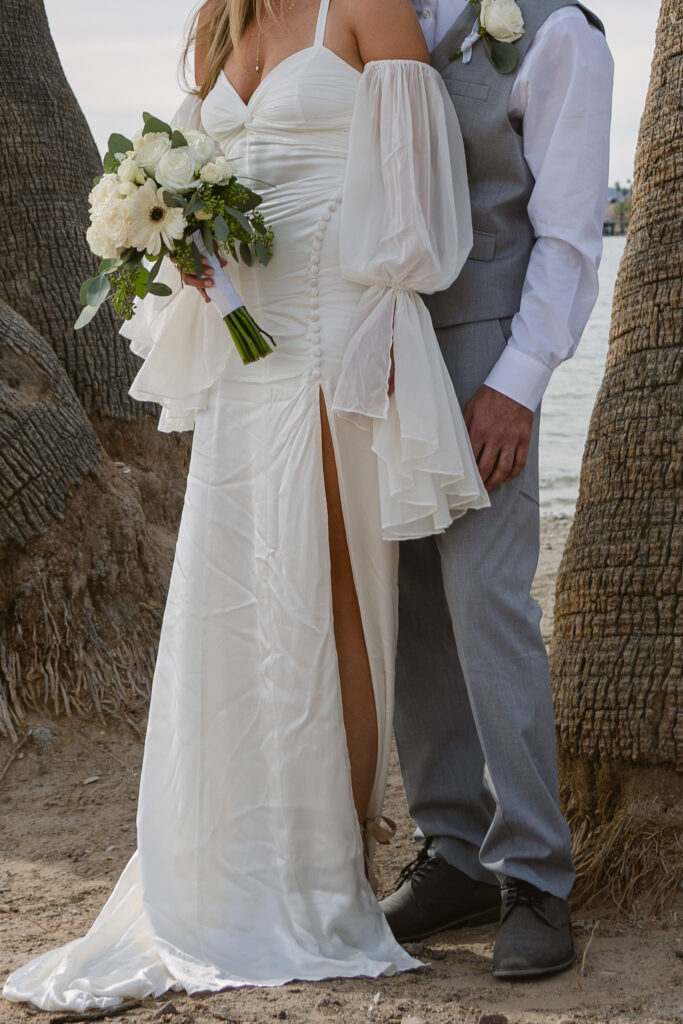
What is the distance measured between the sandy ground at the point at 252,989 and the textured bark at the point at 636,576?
242 millimetres

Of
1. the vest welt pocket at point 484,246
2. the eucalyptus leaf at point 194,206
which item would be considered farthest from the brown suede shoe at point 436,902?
the eucalyptus leaf at point 194,206

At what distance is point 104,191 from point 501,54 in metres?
1.03

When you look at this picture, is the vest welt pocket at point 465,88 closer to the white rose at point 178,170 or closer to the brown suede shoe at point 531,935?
the white rose at point 178,170

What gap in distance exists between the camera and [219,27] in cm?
318

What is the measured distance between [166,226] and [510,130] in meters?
A: 0.89

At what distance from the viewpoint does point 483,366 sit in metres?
3.03

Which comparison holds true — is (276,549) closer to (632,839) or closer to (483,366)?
(483,366)

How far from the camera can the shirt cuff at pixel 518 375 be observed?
294cm

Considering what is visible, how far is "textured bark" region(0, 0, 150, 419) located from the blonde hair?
2645 mm

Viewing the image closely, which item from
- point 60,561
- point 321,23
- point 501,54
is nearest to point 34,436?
point 60,561

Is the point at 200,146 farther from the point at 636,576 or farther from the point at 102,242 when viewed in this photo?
the point at 636,576

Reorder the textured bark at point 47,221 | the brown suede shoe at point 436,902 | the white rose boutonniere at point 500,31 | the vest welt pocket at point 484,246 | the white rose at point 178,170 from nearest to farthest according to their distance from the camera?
the white rose at point 178,170 → the white rose boutonniere at point 500,31 → the vest welt pocket at point 484,246 → the brown suede shoe at point 436,902 → the textured bark at point 47,221

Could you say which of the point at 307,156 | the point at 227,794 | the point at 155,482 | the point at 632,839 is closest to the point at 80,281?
the point at 155,482

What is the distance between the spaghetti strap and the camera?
9.65 feet
